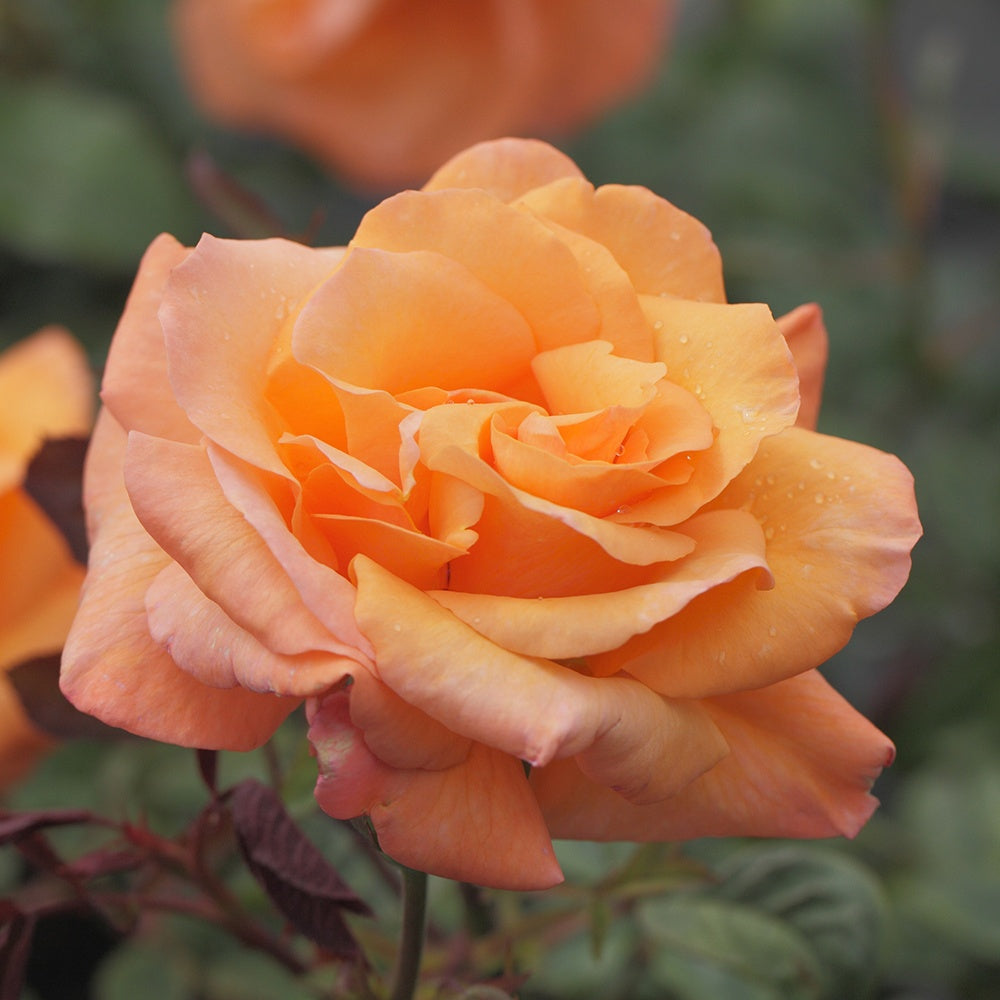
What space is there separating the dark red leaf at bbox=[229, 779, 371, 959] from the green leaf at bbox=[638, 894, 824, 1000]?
245mm

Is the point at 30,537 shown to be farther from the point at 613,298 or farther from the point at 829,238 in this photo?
the point at 829,238

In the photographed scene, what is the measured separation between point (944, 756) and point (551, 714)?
2.74ft

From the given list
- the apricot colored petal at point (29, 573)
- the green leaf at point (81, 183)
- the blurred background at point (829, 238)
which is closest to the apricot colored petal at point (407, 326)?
the apricot colored petal at point (29, 573)

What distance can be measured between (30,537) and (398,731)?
0.40 m

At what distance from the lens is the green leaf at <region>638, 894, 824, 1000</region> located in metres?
0.61

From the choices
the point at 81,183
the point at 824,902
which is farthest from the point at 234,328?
the point at 81,183

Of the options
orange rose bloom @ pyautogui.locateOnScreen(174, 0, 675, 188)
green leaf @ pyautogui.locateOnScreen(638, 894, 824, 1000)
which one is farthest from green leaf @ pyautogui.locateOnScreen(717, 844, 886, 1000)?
orange rose bloom @ pyautogui.locateOnScreen(174, 0, 675, 188)

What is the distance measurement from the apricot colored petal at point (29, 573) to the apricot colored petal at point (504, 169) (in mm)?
337

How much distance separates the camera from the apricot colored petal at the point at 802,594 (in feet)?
1.19

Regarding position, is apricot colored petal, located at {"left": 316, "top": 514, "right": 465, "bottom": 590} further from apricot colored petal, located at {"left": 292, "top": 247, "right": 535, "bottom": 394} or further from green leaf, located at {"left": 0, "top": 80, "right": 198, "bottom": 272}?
green leaf, located at {"left": 0, "top": 80, "right": 198, "bottom": 272}

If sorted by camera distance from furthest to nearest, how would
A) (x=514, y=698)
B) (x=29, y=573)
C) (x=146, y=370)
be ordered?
(x=29, y=573) < (x=146, y=370) < (x=514, y=698)

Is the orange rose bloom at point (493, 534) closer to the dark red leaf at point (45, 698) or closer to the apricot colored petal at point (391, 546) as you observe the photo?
the apricot colored petal at point (391, 546)

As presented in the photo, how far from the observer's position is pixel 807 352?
46 centimetres

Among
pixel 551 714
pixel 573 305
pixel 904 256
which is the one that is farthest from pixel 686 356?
pixel 904 256
